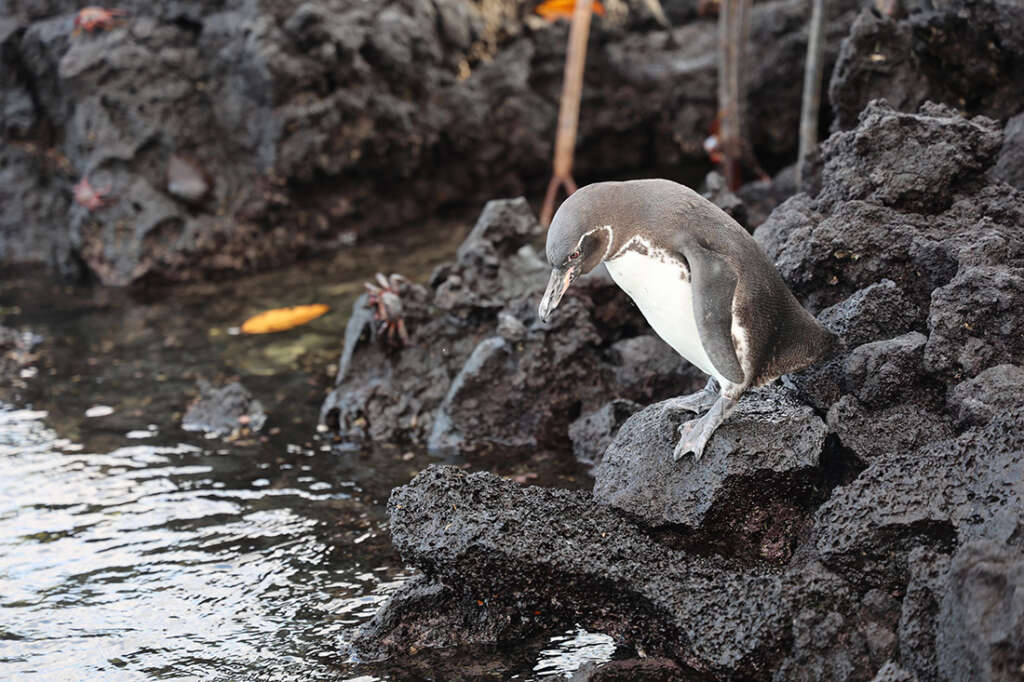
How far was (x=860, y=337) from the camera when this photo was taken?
14.1 ft

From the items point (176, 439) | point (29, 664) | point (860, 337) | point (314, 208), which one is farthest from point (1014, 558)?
point (314, 208)

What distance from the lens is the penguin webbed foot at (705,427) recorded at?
12.7 feet

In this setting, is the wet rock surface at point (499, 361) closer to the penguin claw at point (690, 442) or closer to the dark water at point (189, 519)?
the dark water at point (189, 519)

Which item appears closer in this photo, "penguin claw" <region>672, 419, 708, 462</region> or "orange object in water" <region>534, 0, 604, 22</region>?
"penguin claw" <region>672, 419, 708, 462</region>

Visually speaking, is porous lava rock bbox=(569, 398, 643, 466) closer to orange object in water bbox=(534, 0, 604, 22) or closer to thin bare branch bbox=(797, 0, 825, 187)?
thin bare branch bbox=(797, 0, 825, 187)

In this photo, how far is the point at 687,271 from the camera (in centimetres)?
381

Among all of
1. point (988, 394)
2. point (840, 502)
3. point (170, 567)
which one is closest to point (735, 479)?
point (840, 502)

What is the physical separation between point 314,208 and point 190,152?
1286 millimetres

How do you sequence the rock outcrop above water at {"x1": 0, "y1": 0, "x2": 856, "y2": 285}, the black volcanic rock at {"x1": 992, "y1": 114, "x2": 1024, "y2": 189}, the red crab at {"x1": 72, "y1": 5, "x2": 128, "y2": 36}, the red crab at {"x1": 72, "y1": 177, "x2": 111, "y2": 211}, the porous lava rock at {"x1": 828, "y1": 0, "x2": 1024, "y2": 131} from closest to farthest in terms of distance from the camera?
the black volcanic rock at {"x1": 992, "y1": 114, "x2": 1024, "y2": 189} < the porous lava rock at {"x1": 828, "y1": 0, "x2": 1024, "y2": 131} < the red crab at {"x1": 72, "y1": 177, "x2": 111, "y2": 211} < the rock outcrop above water at {"x1": 0, "y1": 0, "x2": 856, "y2": 285} < the red crab at {"x1": 72, "y1": 5, "x2": 128, "y2": 36}


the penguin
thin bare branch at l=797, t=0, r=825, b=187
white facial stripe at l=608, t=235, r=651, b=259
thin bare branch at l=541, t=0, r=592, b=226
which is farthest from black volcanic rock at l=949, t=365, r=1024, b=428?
thin bare branch at l=541, t=0, r=592, b=226

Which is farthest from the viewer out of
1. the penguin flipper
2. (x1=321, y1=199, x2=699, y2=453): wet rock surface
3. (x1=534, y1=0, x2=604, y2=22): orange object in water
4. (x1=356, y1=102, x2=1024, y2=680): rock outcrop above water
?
(x1=534, y1=0, x2=604, y2=22): orange object in water

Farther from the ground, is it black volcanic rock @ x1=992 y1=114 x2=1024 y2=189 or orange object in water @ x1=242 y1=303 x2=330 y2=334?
black volcanic rock @ x1=992 y1=114 x2=1024 y2=189

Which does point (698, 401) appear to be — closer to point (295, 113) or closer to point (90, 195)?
point (295, 113)

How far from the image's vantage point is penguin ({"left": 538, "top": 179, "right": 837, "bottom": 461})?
12.2 ft
